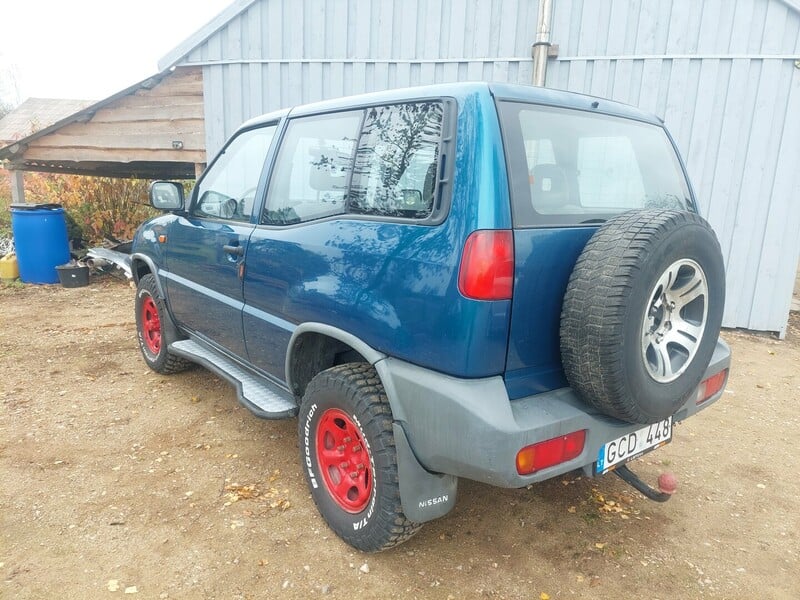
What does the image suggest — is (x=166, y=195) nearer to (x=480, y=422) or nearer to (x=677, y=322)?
(x=480, y=422)

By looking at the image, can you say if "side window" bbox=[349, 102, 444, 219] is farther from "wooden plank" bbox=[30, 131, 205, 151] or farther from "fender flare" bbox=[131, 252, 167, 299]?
"wooden plank" bbox=[30, 131, 205, 151]

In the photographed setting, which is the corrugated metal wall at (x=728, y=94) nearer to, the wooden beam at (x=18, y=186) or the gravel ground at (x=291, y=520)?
the gravel ground at (x=291, y=520)

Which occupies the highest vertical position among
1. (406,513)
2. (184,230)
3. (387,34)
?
(387,34)

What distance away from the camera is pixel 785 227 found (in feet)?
19.8

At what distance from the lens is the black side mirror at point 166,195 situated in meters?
3.55

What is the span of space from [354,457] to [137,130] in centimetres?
692

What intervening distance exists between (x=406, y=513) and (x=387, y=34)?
6.06 meters

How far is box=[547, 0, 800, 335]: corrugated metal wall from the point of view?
5820mm

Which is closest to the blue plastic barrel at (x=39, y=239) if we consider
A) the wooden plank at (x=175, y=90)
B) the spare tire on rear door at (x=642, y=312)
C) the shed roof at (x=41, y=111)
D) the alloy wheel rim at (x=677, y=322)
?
the wooden plank at (x=175, y=90)

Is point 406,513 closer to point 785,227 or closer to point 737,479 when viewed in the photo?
point 737,479

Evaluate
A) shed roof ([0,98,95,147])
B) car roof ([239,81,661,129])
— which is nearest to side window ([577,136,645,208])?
car roof ([239,81,661,129])

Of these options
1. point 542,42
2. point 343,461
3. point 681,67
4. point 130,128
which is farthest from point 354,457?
point 130,128

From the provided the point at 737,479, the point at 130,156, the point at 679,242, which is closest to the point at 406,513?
the point at 679,242

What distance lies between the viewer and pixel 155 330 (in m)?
4.43
